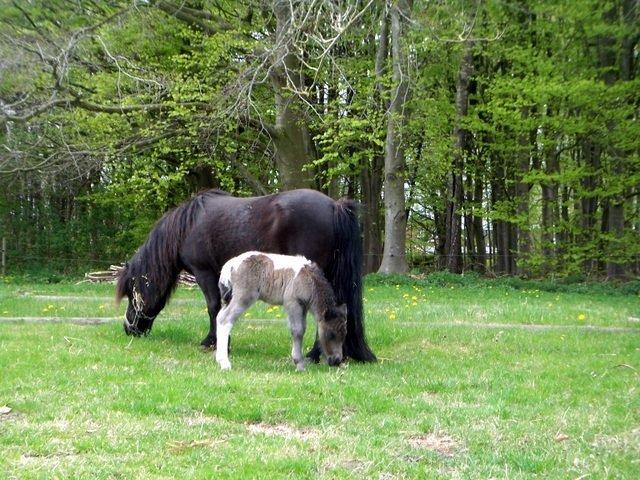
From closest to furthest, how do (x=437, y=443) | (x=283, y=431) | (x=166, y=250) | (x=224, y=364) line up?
(x=437, y=443)
(x=283, y=431)
(x=224, y=364)
(x=166, y=250)

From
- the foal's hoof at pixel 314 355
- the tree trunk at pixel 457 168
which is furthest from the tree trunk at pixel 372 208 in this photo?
the foal's hoof at pixel 314 355

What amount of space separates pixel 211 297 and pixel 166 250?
1025 millimetres

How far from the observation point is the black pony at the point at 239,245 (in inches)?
332

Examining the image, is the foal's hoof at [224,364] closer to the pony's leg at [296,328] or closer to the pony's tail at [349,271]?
the pony's leg at [296,328]

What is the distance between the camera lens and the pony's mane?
9.55 meters

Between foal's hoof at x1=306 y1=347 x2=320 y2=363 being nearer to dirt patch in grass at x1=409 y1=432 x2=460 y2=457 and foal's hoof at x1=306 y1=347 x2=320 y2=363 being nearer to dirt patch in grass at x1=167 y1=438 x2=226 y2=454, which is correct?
dirt patch in grass at x1=409 y1=432 x2=460 y2=457

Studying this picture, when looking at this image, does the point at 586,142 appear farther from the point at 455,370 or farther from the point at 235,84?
the point at 455,370

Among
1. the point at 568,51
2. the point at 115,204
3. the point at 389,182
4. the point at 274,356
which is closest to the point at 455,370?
the point at 274,356

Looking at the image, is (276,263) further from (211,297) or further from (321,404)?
(321,404)

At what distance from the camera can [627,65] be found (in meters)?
21.1

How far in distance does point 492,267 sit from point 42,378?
2442 centimetres

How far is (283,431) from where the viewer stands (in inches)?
207

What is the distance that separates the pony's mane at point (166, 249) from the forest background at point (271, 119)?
25.8 ft

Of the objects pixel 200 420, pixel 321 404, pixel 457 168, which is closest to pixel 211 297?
pixel 321 404
